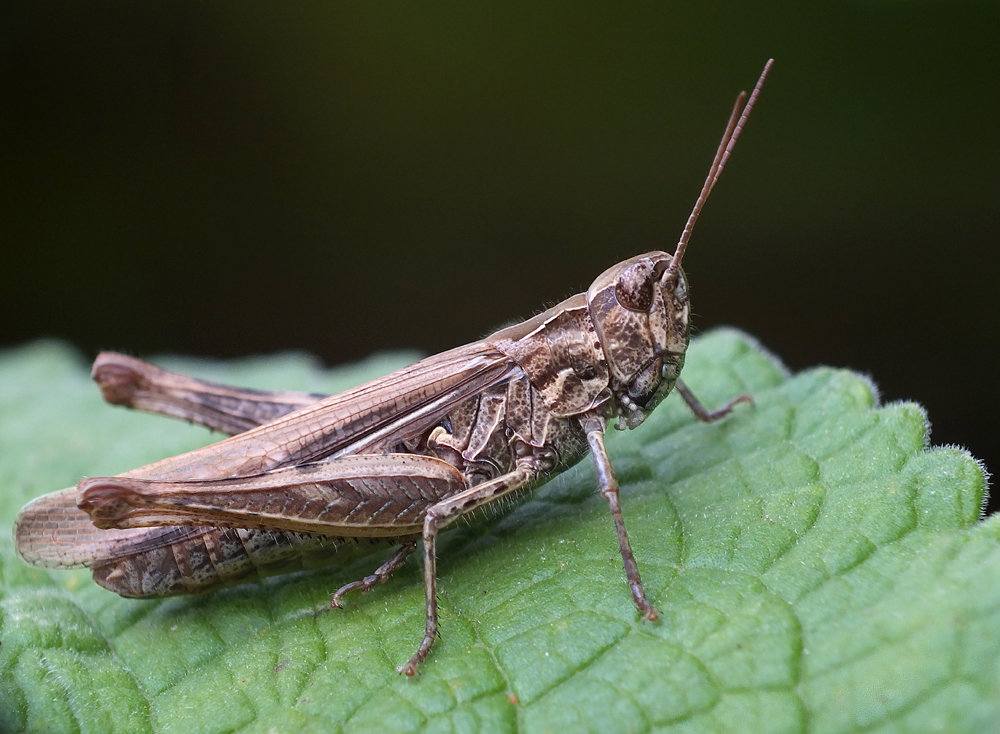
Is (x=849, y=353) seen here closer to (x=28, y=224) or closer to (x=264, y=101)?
(x=264, y=101)

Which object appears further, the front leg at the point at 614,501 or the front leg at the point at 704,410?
the front leg at the point at 704,410

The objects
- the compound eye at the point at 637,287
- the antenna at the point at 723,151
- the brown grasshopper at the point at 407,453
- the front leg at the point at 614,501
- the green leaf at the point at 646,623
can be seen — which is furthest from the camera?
the compound eye at the point at 637,287

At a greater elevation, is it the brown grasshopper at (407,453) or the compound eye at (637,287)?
the compound eye at (637,287)

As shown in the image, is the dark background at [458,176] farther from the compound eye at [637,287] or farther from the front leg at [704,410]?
the compound eye at [637,287]

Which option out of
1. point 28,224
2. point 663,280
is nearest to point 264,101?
point 28,224

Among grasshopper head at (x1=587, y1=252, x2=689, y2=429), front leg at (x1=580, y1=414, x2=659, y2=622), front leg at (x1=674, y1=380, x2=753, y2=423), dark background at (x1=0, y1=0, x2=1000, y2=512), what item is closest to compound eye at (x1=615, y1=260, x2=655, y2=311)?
grasshopper head at (x1=587, y1=252, x2=689, y2=429)

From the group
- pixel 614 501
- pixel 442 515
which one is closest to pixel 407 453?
pixel 442 515

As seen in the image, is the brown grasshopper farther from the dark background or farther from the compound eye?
the dark background

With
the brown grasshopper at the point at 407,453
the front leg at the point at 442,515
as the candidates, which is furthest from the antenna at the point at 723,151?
the front leg at the point at 442,515

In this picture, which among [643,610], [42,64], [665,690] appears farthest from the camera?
[42,64]
